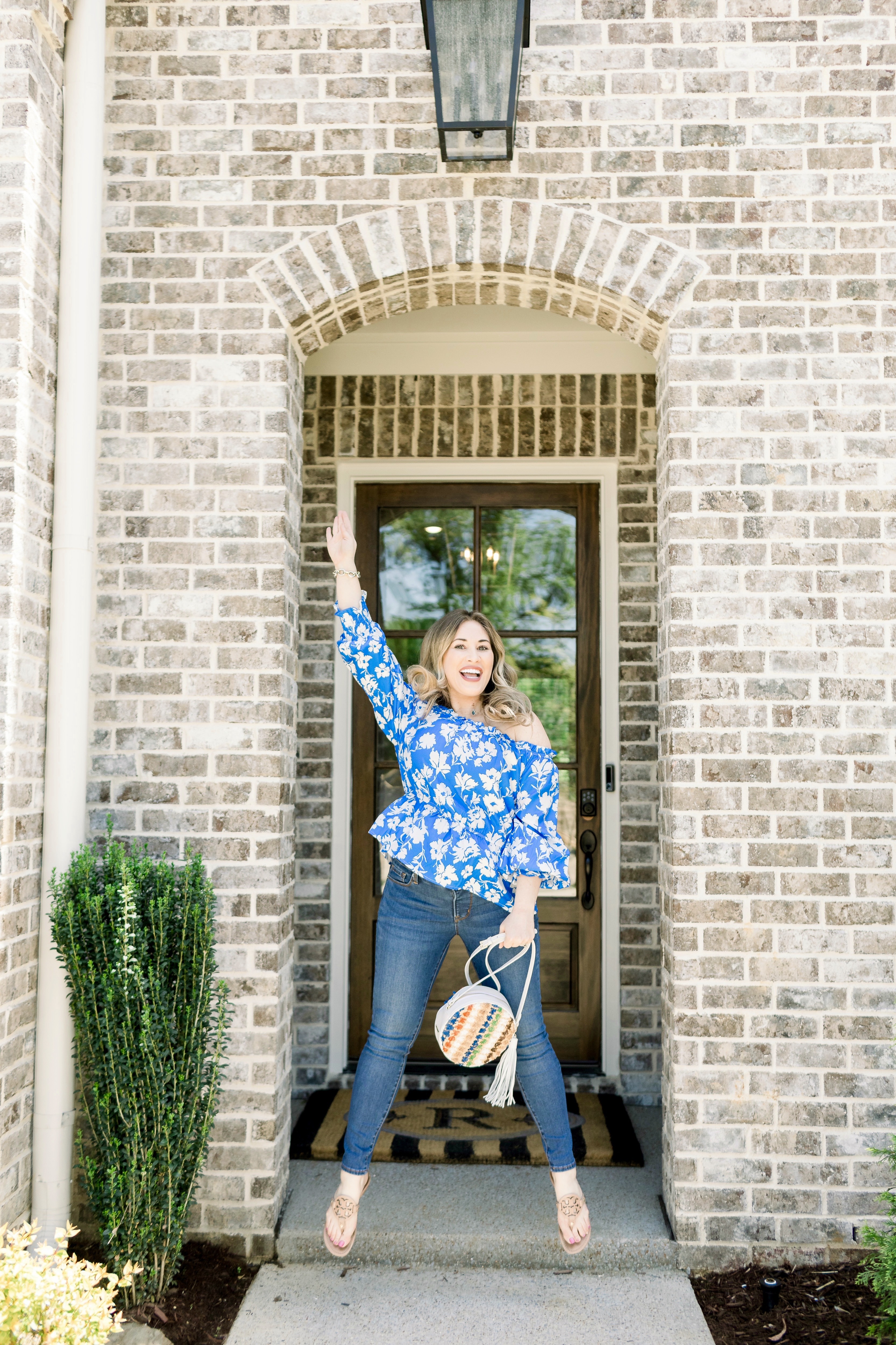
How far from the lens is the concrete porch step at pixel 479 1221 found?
2783mm

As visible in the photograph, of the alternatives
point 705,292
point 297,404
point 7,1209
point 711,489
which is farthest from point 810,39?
point 7,1209

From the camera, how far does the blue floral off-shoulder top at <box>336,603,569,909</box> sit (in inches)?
104

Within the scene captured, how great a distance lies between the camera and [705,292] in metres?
2.91

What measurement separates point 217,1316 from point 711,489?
251 centimetres

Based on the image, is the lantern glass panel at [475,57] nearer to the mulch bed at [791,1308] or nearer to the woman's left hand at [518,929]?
the woman's left hand at [518,929]

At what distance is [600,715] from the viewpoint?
408cm

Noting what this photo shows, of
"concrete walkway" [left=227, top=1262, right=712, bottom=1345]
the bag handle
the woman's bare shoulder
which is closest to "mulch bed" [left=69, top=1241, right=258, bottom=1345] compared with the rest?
"concrete walkway" [left=227, top=1262, right=712, bottom=1345]

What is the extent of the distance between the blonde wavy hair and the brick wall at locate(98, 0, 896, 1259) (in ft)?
1.51

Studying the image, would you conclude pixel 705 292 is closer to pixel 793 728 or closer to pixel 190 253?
pixel 793 728

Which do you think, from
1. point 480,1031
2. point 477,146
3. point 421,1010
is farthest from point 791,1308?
point 477,146

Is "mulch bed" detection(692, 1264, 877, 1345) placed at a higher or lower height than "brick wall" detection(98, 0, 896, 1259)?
lower

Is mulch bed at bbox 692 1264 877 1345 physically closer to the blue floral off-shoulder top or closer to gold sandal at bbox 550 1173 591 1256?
gold sandal at bbox 550 1173 591 1256

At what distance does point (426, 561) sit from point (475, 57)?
1938 mm

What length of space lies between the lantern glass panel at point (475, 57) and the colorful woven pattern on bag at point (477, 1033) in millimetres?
2231
